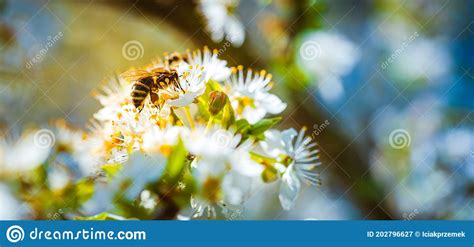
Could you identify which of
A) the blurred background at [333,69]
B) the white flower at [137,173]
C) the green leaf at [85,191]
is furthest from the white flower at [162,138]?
the blurred background at [333,69]

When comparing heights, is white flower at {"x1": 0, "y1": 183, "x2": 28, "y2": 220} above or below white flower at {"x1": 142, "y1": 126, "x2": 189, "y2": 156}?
above

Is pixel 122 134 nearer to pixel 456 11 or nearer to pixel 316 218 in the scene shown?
pixel 316 218

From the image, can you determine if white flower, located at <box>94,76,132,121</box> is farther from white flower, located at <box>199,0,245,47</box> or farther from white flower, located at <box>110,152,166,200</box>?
white flower, located at <box>199,0,245,47</box>

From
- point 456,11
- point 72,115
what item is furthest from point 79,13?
point 456,11

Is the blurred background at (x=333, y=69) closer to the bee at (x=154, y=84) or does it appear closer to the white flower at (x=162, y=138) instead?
the bee at (x=154, y=84)

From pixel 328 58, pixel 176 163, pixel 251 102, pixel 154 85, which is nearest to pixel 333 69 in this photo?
pixel 328 58

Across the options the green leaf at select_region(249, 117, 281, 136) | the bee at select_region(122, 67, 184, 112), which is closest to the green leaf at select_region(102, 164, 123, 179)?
the bee at select_region(122, 67, 184, 112)

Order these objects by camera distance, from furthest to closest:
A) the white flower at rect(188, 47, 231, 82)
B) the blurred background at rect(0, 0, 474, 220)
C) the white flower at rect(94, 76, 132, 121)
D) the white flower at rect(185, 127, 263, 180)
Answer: the blurred background at rect(0, 0, 474, 220) < the white flower at rect(94, 76, 132, 121) < the white flower at rect(188, 47, 231, 82) < the white flower at rect(185, 127, 263, 180)

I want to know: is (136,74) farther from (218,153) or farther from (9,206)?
(9,206)
